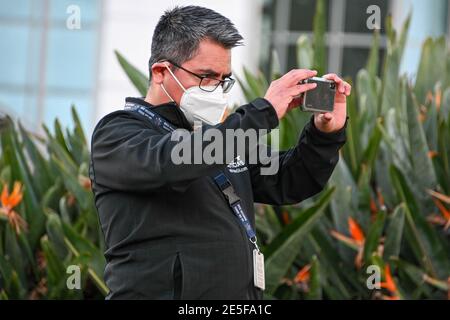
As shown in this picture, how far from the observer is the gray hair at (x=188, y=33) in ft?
9.23

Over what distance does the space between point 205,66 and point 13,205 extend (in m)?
2.10

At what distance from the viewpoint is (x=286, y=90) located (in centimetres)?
270

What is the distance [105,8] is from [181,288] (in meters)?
7.05

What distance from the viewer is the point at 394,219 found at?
4203 millimetres

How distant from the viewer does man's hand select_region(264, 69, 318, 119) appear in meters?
2.67

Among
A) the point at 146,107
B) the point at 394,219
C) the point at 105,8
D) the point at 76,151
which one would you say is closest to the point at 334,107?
the point at 146,107

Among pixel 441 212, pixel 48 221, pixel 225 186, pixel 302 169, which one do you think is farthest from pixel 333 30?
pixel 225 186

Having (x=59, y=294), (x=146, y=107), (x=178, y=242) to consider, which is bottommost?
(x=59, y=294)

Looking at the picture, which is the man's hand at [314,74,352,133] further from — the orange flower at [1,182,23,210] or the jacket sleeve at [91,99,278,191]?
the orange flower at [1,182,23,210]

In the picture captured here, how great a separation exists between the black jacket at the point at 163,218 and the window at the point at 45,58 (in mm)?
7121
